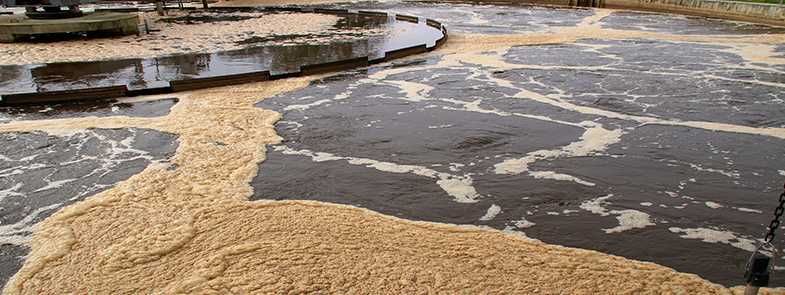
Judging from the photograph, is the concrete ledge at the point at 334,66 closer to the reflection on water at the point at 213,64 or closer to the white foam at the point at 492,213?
the reflection on water at the point at 213,64

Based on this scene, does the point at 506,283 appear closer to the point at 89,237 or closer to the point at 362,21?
the point at 89,237

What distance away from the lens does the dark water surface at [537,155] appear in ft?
13.6

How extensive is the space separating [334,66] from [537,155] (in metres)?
5.84

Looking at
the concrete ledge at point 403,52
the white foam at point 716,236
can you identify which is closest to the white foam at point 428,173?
the white foam at point 716,236

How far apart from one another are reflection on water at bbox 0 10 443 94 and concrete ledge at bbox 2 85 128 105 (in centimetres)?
66

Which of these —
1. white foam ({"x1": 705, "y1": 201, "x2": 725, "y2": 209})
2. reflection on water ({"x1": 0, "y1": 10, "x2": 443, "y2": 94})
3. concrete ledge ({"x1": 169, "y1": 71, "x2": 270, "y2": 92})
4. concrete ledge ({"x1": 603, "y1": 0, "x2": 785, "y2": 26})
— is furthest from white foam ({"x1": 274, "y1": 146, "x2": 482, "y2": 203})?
concrete ledge ({"x1": 603, "y1": 0, "x2": 785, "y2": 26})

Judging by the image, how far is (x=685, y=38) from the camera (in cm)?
1454

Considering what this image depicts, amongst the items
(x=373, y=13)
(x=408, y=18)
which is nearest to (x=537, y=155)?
(x=408, y=18)

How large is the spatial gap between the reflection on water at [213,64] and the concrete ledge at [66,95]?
2.17ft

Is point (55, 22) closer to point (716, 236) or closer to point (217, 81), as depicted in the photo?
point (217, 81)

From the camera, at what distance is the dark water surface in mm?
4137

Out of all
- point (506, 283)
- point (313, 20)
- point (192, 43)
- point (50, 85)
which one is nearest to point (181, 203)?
point (506, 283)

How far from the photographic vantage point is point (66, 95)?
304 inches

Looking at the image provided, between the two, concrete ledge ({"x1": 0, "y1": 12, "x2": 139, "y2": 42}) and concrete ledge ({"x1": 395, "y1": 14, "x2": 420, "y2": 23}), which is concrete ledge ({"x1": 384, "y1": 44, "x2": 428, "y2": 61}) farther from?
concrete ledge ({"x1": 0, "y1": 12, "x2": 139, "y2": 42})
